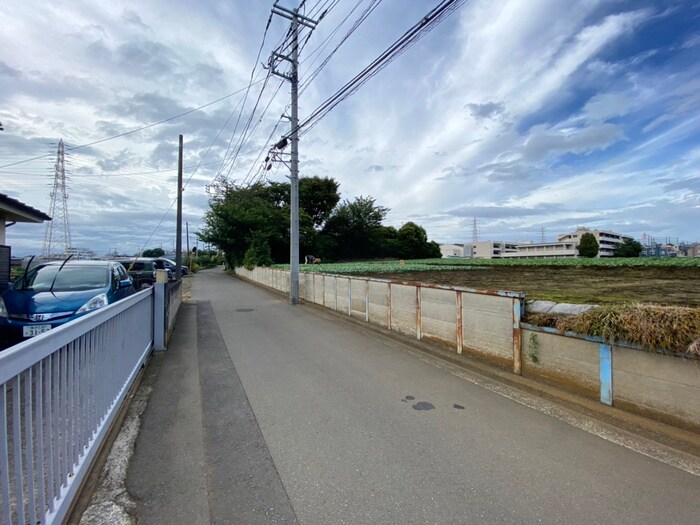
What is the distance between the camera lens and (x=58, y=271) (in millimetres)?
6625

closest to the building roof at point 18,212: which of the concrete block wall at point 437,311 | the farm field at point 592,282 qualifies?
the concrete block wall at point 437,311

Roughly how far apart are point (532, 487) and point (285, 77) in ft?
46.0

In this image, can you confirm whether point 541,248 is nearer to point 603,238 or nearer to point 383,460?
point 603,238

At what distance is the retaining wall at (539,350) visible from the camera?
301cm

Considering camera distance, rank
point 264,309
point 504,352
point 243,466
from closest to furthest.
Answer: point 243,466
point 504,352
point 264,309

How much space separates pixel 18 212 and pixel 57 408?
9.94 metres

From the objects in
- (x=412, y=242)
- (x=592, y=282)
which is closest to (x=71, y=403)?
(x=592, y=282)

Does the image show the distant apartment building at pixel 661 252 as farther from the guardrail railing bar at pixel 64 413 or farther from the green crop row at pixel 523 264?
the guardrail railing bar at pixel 64 413

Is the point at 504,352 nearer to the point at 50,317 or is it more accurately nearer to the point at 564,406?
the point at 564,406

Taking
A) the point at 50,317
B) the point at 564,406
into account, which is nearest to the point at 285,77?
the point at 50,317

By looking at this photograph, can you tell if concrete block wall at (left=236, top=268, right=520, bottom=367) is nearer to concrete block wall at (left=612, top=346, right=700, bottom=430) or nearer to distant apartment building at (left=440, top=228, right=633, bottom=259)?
concrete block wall at (left=612, top=346, right=700, bottom=430)

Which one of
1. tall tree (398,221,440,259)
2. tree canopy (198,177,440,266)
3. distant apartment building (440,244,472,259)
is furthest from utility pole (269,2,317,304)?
distant apartment building (440,244,472,259)

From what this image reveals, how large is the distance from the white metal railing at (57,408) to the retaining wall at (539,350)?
14.4 feet

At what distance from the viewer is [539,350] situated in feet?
13.5
